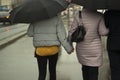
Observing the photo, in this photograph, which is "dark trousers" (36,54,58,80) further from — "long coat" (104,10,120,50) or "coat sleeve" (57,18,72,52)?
"long coat" (104,10,120,50)

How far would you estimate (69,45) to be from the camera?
5.08m

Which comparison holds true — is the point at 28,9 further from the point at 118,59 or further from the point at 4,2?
the point at 4,2

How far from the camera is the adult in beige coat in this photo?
4.84 meters

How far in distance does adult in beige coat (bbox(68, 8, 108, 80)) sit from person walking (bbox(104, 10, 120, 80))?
0.12 m

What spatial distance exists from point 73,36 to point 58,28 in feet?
0.91

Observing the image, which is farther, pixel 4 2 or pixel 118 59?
pixel 4 2

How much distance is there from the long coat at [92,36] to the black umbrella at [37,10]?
0.40m

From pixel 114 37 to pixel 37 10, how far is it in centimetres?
133

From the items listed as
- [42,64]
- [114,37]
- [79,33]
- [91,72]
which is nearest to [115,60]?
[114,37]

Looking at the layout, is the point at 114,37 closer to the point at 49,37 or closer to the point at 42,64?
the point at 49,37

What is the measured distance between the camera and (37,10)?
198 inches

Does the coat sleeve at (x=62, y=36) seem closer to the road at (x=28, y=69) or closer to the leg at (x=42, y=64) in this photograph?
the leg at (x=42, y=64)

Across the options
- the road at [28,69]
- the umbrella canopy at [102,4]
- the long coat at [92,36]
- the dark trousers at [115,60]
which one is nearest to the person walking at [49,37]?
the long coat at [92,36]

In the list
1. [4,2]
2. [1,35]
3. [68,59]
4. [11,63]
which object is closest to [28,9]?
[11,63]
